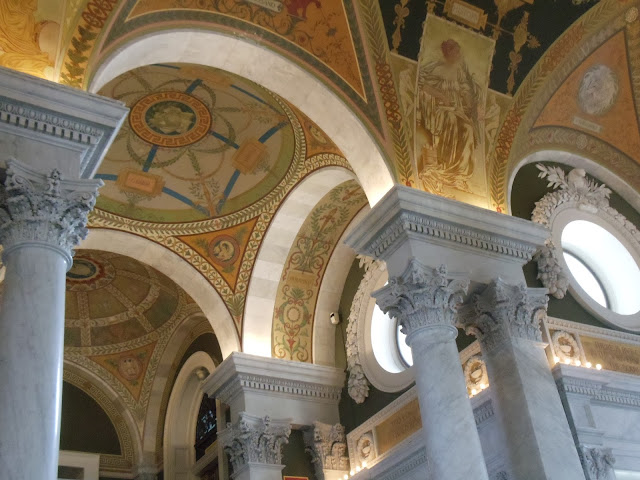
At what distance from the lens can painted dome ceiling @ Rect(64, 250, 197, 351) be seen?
13.1 m

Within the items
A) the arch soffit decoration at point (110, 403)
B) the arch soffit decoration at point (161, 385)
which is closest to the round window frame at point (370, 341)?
the arch soffit decoration at point (161, 385)

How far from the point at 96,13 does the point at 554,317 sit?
5550mm

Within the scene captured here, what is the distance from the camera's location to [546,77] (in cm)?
927

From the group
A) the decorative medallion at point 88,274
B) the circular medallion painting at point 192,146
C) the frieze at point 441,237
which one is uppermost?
the decorative medallion at point 88,274

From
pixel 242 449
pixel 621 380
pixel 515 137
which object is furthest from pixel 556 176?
pixel 242 449

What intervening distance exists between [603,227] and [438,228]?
3.29m

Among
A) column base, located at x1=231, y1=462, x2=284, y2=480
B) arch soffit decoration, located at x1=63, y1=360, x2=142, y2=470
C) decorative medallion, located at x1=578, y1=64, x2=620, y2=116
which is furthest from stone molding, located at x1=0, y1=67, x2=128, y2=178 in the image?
arch soffit decoration, located at x1=63, y1=360, x2=142, y2=470

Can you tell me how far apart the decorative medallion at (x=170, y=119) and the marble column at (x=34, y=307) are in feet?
14.5

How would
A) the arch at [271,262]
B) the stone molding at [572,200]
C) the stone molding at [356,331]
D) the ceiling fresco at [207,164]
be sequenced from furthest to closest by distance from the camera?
the arch at [271,262]
the stone molding at [356,331]
the ceiling fresco at [207,164]
the stone molding at [572,200]

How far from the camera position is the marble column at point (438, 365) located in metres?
6.48

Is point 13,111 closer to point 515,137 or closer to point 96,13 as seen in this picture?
point 96,13

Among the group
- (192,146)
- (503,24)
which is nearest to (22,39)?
(192,146)

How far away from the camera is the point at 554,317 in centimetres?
867

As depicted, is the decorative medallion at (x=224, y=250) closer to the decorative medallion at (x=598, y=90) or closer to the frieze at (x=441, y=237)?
the frieze at (x=441, y=237)
